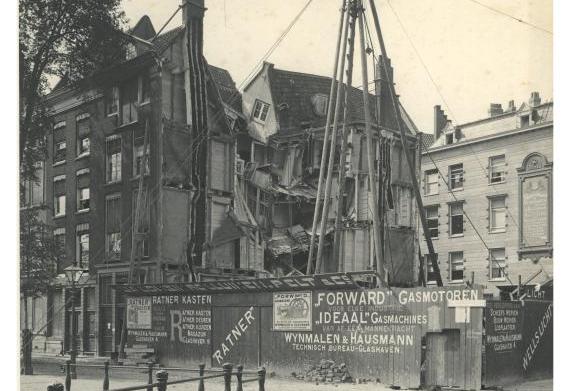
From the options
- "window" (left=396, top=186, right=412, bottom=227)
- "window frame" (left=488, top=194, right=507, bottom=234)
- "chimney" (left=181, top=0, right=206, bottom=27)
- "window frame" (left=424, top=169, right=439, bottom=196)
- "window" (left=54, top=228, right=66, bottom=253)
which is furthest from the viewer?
"window frame" (left=424, top=169, right=439, bottom=196)

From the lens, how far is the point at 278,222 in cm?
2372

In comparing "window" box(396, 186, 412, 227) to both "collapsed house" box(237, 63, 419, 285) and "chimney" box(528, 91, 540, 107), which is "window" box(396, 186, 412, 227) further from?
"chimney" box(528, 91, 540, 107)

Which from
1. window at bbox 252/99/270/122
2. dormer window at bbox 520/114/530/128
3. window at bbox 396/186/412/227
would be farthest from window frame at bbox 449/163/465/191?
dormer window at bbox 520/114/530/128

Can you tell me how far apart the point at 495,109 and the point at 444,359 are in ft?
20.5

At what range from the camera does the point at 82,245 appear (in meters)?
18.8

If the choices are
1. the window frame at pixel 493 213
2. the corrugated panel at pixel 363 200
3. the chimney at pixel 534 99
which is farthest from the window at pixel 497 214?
the chimney at pixel 534 99

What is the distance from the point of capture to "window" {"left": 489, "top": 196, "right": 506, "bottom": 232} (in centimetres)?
2064

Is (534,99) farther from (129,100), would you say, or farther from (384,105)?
(384,105)

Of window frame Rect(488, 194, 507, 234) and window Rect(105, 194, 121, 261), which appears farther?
window frame Rect(488, 194, 507, 234)

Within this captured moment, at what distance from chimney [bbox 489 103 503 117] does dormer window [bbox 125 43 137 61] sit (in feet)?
29.1

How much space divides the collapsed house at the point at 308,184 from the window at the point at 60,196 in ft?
18.8

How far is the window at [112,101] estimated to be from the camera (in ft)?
59.3

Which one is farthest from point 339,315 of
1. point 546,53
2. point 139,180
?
point 546,53

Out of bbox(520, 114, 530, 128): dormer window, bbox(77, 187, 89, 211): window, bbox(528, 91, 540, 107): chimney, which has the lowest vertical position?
bbox(77, 187, 89, 211): window
